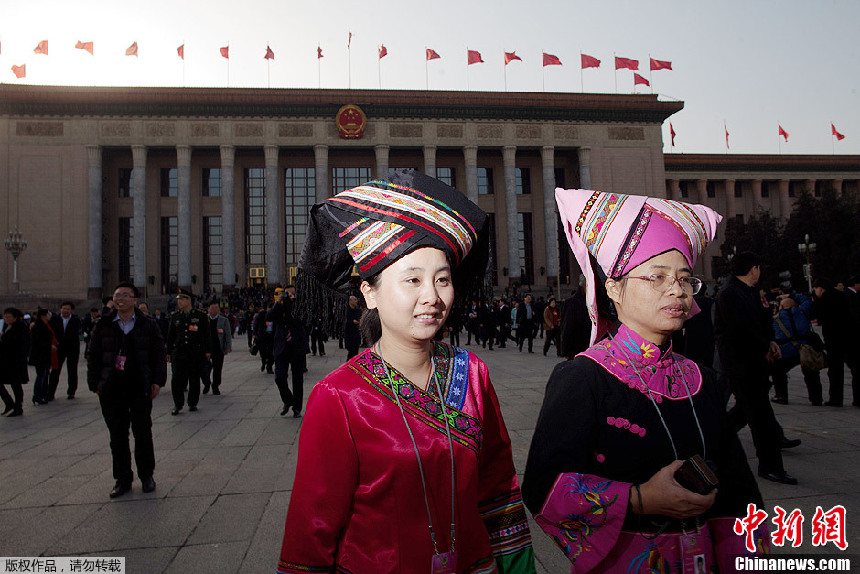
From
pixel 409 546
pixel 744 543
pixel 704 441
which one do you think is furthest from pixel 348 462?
pixel 744 543

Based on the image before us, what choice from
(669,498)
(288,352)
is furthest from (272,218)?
(669,498)

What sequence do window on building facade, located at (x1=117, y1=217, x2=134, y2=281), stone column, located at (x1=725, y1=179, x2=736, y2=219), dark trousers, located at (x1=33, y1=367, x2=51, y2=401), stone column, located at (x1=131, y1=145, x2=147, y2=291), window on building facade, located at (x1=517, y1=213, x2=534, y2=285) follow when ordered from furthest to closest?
stone column, located at (x1=725, y1=179, x2=736, y2=219) < window on building facade, located at (x1=517, y1=213, x2=534, y2=285) < window on building facade, located at (x1=117, y1=217, x2=134, y2=281) < stone column, located at (x1=131, y1=145, x2=147, y2=291) < dark trousers, located at (x1=33, y1=367, x2=51, y2=401)

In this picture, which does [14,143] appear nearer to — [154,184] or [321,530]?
[154,184]

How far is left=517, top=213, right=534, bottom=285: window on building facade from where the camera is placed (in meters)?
41.3

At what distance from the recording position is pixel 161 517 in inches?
150

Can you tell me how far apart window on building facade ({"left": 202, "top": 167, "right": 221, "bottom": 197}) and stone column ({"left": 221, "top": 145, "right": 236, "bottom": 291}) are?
331 centimetres

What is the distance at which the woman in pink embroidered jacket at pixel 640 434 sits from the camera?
1515 millimetres

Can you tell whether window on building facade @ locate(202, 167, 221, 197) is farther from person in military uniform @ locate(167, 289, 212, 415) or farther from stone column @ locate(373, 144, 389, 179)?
person in military uniform @ locate(167, 289, 212, 415)

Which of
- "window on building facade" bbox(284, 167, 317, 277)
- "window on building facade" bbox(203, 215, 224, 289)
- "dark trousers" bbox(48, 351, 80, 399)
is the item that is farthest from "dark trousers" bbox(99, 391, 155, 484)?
"window on building facade" bbox(203, 215, 224, 289)


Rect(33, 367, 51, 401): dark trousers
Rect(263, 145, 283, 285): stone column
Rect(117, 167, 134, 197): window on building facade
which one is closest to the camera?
Rect(33, 367, 51, 401): dark trousers

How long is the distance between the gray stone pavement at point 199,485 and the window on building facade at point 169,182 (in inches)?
1358

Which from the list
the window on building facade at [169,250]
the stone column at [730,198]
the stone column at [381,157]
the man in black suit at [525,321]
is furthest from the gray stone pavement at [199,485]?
the stone column at [730,198]

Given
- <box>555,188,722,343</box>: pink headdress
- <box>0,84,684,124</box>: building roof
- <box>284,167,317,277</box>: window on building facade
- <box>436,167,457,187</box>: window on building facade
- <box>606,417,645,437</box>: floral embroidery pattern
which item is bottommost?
<box>606,417,645,437</box>: floral embroidery pattern

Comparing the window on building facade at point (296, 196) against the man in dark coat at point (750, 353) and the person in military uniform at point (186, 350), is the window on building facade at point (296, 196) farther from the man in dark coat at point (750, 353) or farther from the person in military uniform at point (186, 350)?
the man in dark coat at point (750, 353)
